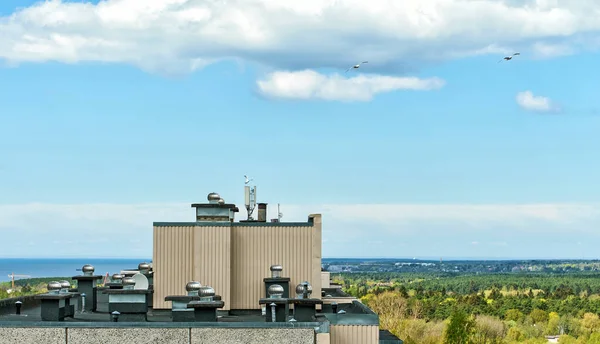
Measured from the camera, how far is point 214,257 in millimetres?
35469

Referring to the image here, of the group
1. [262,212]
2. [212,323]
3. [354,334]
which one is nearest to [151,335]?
[212,323]

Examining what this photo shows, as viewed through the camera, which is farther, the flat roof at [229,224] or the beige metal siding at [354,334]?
the flat roof at [229,224]

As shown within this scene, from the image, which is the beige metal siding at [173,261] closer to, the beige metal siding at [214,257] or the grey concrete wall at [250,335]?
the beige metal siding at [214,257]

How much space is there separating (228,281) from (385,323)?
8394 cm

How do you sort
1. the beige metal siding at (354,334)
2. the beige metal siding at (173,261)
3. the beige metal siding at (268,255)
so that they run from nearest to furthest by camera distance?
the beige metal siding at (354,334), the beige metal siding at (173,261), the beige metal siding at (268,255)

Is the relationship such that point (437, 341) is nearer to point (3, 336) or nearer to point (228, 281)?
point (228, 281)

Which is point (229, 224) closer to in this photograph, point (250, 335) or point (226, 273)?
point (226, 273)

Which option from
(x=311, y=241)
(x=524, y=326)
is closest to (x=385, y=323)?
(x=524, y=326)

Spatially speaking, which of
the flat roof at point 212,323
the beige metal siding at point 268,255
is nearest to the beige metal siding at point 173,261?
the beige metal siding at point 268,255

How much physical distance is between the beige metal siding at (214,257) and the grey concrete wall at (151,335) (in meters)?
8.40

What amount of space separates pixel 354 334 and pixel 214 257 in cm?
850

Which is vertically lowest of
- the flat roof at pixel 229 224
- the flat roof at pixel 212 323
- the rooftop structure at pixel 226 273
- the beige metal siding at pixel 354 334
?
the beige metal siding at pixel 354 334

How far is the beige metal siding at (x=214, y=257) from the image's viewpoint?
3538 centimetres

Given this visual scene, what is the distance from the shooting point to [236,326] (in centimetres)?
2695
